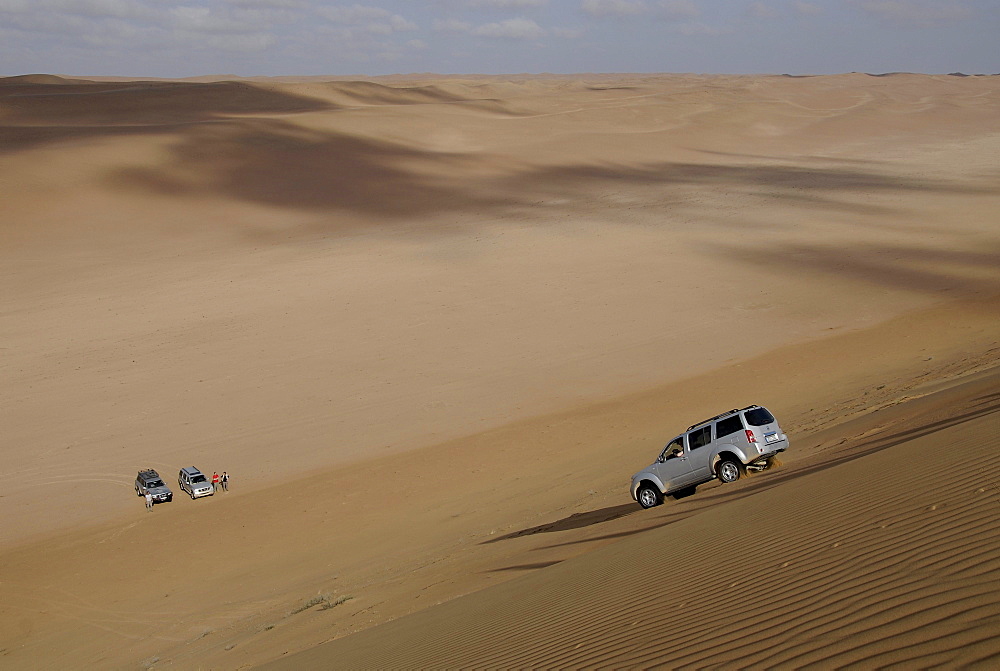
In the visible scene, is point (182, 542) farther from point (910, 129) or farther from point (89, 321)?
point (910, 129)

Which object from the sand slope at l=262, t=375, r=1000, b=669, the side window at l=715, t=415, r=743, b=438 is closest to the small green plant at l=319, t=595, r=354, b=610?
the sand slope at l=262, t=375, r=1000, b=669

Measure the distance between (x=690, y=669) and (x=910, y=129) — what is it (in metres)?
82.8

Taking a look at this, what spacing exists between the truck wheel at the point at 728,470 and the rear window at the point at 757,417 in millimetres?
617

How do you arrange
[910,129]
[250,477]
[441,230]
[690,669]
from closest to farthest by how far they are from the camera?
[690,669] < [250,477] < [441,230] < [910,129]

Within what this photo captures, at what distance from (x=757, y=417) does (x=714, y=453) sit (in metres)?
0.79

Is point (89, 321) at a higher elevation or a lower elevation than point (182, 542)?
higher

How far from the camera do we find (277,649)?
9672 mm

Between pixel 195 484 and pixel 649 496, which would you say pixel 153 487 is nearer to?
pixel 195 484

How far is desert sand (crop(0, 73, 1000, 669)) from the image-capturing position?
6395 mm

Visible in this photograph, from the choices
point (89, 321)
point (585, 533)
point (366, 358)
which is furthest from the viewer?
point (89, 321)

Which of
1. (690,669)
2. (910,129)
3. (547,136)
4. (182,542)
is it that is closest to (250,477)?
(182,542)

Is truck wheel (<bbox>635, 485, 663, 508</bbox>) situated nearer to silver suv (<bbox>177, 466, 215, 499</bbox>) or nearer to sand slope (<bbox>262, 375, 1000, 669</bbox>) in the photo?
sand slope (<bbox>262, 375, 1000, 669</bbox>)

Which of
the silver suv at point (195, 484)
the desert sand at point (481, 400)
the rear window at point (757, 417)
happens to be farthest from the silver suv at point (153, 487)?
the rear window at point (757, 417)

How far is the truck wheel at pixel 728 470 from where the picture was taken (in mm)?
12391
